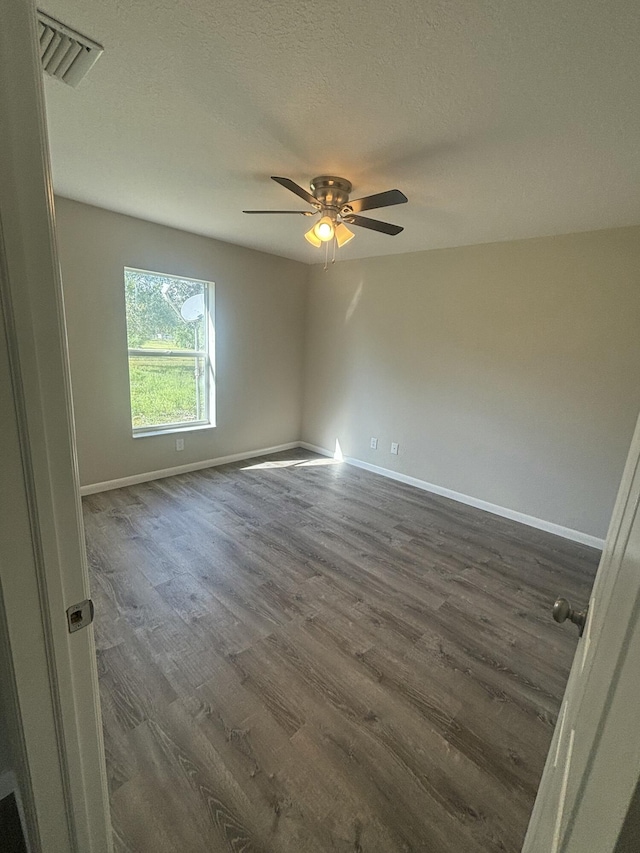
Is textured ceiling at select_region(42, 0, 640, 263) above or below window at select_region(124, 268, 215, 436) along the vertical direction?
above

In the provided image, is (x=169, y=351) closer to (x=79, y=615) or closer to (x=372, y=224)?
(x=372, y=224)

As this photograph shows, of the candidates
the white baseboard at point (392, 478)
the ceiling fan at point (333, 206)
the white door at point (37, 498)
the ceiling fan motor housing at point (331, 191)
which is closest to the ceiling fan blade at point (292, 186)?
the ceiling fan at point (333, 206)

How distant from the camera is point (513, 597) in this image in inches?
88.7

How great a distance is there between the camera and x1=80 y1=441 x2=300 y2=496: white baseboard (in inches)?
132

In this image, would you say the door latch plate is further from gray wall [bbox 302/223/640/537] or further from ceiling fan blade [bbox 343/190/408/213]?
gray wall [bbox 302/223/640/537]

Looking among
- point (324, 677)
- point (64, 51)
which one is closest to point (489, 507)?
point (324, 677)

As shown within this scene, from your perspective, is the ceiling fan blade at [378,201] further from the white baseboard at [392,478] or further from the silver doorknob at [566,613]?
the white baseboard at [392,478]

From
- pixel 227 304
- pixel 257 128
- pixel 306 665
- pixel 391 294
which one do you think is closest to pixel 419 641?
pixel 306 665

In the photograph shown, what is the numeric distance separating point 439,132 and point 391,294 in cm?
230

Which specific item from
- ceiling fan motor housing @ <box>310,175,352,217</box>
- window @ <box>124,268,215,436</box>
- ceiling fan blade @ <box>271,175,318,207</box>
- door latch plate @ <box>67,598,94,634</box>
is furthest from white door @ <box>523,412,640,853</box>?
window @ <box>124,268,215,436</box>

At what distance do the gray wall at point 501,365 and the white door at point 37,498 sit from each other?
3289 mm

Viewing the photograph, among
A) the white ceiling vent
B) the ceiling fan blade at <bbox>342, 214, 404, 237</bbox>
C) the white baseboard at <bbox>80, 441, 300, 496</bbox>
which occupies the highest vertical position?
the white ceiling vent

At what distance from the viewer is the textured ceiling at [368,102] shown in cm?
108

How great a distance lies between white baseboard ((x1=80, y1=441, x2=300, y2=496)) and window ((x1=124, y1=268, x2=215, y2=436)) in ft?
1.41
